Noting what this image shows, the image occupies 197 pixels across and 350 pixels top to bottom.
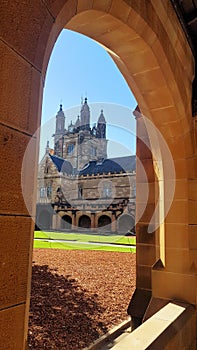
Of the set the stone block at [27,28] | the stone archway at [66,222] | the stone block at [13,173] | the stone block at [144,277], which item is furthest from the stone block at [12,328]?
the stone archway at [66,222]

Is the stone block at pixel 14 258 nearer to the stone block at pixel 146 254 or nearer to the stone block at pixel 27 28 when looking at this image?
the stone block at pixel 27 28

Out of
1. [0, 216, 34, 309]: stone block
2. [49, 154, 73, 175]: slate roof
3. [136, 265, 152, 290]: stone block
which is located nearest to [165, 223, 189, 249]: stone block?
[136, 265, 152, 290]: stone block

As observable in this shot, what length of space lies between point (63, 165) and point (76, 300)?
3164 centimetres

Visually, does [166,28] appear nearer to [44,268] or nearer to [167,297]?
[167,297]

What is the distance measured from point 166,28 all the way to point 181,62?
428 millimetres

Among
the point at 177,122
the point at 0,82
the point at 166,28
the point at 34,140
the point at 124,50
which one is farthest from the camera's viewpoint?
the point at 177,122

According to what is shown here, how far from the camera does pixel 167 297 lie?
243 cm

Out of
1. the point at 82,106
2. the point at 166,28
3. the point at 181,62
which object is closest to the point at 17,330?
the point at 166,28

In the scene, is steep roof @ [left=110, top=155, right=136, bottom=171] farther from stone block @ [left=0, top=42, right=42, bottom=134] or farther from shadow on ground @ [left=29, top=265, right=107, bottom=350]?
stone block @ [left=0, top=42, right=42, bottom=134]

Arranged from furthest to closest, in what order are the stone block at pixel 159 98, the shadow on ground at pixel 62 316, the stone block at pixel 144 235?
the shadow on ground at pixel 62 316 < the stone block at pixel 144 235 < the stone block at pixel 159 98

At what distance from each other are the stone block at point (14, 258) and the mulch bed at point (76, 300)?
3592mm

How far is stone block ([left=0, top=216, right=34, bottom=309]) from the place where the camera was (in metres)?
0.70

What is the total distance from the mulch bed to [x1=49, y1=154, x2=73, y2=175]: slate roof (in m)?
25.0

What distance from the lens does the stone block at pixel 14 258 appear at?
0.70m
